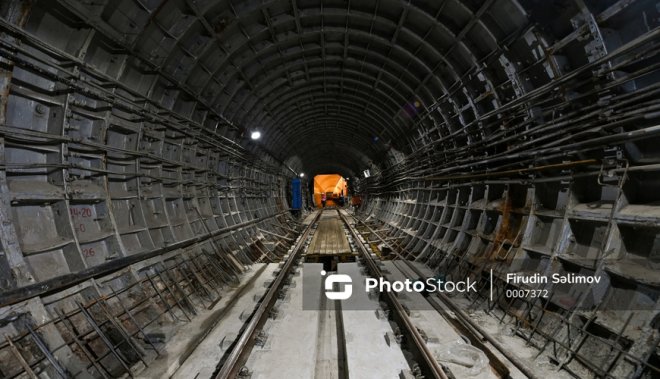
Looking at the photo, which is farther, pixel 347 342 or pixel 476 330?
pixel 476 330

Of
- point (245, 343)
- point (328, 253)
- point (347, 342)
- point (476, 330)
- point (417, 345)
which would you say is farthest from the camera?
point (328, 253)

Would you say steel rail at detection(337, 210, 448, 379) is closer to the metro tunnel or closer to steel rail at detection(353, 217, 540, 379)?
the metro tunnel

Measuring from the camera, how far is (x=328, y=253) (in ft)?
32.1

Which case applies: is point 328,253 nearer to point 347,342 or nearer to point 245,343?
point 347,342

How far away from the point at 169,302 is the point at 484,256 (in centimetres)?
717

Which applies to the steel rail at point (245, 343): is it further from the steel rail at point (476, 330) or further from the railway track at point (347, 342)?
the steel rail at point (476, 330)

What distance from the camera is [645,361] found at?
126 inches

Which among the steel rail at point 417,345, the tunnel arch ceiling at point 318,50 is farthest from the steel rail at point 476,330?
the tunnel arch ceiling at point 318,50

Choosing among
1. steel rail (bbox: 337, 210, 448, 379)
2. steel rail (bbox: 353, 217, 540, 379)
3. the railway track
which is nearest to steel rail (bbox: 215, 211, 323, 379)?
the railway track

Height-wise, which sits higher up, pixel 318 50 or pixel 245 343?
pixel 318 50

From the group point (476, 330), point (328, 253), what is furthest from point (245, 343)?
point (328, 253)

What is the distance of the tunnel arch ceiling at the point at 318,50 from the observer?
225 inches

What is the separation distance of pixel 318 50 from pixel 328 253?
24.2 ft

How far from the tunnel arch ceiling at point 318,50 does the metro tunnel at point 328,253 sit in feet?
0.23
